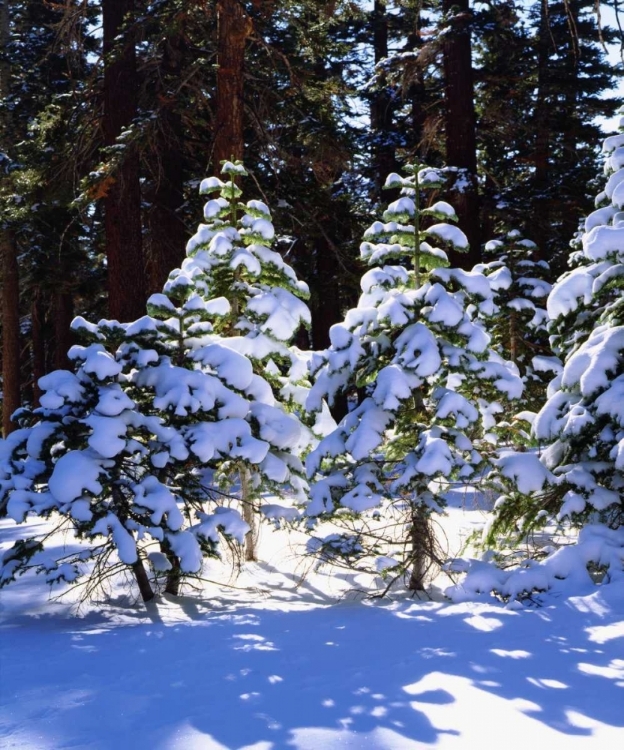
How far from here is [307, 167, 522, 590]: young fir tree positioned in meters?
6.30

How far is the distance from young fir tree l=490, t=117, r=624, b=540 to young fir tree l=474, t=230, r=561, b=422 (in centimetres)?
466

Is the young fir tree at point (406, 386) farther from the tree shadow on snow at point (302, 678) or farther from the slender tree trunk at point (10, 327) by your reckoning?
the slender tree trunk at point (10, 327)

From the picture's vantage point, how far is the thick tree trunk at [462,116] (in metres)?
11.8

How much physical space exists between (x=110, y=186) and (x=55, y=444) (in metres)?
5.91

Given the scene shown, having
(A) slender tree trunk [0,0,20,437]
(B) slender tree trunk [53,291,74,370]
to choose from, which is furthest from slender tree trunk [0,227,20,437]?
(B) slender tree trunk [53,291,74,370]

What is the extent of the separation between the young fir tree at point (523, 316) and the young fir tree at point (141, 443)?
599cm

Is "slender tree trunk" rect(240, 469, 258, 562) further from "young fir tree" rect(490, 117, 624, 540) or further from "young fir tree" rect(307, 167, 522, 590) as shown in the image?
"young fir tree" rect(490, 117, 624, 540)

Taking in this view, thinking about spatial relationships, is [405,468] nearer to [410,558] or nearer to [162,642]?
[410,558]

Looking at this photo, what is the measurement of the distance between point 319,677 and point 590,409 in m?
3.46

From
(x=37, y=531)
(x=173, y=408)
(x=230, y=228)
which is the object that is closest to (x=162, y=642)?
(x=173, y=408)

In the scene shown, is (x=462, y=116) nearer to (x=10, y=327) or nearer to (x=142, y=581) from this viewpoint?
(x=142, y=581)

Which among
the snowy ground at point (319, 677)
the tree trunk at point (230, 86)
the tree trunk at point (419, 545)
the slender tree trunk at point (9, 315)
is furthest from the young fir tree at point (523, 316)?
the slender tree trunk at point (9, 315)

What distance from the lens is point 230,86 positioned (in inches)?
404

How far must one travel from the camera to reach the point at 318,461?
662cm
